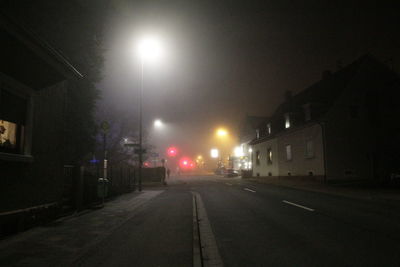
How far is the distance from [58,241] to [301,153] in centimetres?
2861

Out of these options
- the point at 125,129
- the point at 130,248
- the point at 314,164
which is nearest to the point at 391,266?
the point at 130,248

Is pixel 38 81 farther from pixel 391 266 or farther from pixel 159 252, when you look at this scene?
pixel 391 266

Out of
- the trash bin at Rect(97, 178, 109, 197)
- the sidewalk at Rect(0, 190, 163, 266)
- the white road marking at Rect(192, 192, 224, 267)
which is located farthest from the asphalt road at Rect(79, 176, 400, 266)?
the trash bin at Rect(97, 178, 109, 197)

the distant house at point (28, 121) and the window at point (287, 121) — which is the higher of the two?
the window at point (287, 121)

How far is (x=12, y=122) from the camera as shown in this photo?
8094 millimetres

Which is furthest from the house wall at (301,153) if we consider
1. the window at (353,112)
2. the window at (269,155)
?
the window at (269,155)

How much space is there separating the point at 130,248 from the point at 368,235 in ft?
17.5

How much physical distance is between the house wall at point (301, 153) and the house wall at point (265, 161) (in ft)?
4.06

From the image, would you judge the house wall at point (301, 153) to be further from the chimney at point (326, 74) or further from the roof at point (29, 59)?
the roof at point (29, 59)

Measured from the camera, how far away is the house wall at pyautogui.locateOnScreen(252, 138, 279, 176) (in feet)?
129

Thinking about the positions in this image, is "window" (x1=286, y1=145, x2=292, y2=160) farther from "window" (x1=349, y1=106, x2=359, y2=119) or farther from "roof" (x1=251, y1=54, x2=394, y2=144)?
"window" (x1=349, y1=106, x2=359, y2=119)

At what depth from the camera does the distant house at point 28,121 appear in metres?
7.10

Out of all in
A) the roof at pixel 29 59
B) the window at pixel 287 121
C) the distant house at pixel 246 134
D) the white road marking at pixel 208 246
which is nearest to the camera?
the white road marking at pixel 208 246

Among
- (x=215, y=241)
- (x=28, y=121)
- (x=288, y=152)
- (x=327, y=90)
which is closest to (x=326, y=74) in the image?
(x=327, y=90)
